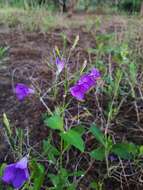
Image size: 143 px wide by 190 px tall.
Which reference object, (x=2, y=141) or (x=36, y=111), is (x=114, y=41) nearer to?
(x=36, y=111)

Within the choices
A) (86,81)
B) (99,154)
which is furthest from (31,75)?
(99,154)

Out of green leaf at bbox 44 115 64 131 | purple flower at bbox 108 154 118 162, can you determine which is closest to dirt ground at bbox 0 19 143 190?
purple flower at bbox 108 154 118 162

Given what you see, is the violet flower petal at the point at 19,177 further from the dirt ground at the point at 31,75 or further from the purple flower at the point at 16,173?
the dirt ground at the point at 31,75

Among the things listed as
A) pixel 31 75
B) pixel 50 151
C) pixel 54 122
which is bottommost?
pixel 31 75

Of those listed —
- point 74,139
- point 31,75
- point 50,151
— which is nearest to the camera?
point 74,139

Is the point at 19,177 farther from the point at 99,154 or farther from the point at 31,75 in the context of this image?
the point at 31,75

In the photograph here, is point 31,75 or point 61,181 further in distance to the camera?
point 31,75

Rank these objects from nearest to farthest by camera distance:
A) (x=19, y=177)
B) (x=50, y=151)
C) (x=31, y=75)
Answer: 1. (x=19, y=177)
2. (x=50, y=151)
3. (x=31, y=75)
